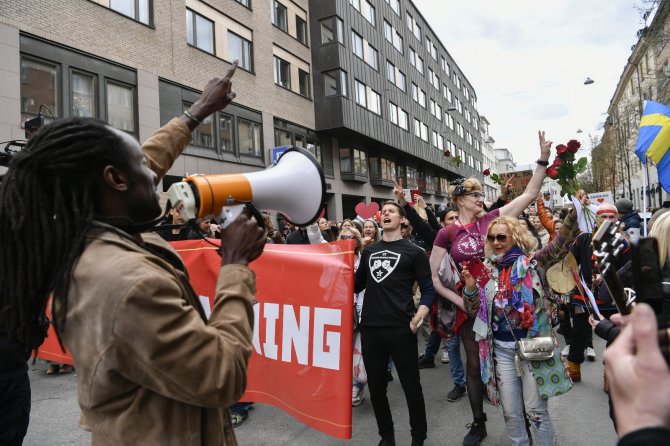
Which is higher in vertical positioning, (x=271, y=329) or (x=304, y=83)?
(x=304, y=83)

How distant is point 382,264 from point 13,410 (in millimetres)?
2581

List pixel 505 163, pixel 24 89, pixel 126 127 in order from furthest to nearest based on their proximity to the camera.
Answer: pixel 505 163 < pixel 126 127 < pixel 24 89


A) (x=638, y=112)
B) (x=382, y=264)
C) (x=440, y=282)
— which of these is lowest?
(x=440, y=282)

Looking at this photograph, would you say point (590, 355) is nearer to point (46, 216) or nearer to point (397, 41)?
point (46, 216)

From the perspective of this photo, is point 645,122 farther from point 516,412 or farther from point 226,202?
point 226,202

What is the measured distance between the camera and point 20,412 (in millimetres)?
2467

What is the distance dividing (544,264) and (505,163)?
11289 centimetres

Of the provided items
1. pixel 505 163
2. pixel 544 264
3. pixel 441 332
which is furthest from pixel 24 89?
pixel 505 163

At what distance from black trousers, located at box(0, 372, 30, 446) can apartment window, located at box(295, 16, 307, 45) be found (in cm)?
2075

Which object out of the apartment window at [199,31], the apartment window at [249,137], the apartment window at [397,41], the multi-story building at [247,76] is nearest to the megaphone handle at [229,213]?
the multi-story building at [247,76]

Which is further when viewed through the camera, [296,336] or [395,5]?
[395,5]

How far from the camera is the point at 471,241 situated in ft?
13.3

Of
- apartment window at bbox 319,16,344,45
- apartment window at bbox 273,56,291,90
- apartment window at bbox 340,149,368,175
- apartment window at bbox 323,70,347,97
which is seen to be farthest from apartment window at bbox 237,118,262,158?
apartment window at bbox 319,16,344,45

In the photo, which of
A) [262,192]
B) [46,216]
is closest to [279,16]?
[262,192]
